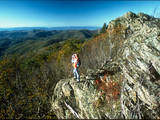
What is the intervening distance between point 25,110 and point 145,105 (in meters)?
12.7

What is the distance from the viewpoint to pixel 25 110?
9.94 m

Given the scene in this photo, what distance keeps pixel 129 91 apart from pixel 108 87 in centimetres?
145

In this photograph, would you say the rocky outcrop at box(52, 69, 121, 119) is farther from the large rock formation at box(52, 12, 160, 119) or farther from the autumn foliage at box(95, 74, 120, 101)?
the autumn foliage at box(95, 74, 120, 101)

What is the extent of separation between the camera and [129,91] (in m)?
5.40

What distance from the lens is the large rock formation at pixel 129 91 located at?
464 centimetres

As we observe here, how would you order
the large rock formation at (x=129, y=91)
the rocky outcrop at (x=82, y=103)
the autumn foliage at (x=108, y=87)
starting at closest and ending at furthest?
the large rock formation at (x=129, y=91)
the rocky outcrop at (x=82, y=103)
the autumn foliage at (x=108, y=87)

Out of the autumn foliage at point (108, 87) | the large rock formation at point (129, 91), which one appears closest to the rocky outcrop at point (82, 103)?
the large rock formation at point (129, 91)

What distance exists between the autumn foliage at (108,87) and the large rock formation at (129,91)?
34 cm

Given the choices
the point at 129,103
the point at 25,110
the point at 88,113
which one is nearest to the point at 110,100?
the point at 129,103

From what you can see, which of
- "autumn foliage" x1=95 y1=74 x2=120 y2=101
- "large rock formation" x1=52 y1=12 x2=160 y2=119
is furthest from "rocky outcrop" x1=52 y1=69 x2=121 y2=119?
"autumn foliage" x1=95 y1=74 x2=120 y2=101

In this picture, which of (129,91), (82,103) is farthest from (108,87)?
(82,103)

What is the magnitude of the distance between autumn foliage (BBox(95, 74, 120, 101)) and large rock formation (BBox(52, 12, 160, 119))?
34cm

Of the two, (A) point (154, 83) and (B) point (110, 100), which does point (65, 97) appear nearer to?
(B) point (110, 100)

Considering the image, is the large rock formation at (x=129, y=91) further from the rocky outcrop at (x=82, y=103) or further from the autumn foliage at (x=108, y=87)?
the autumn foliage at (x=108, y=87)
